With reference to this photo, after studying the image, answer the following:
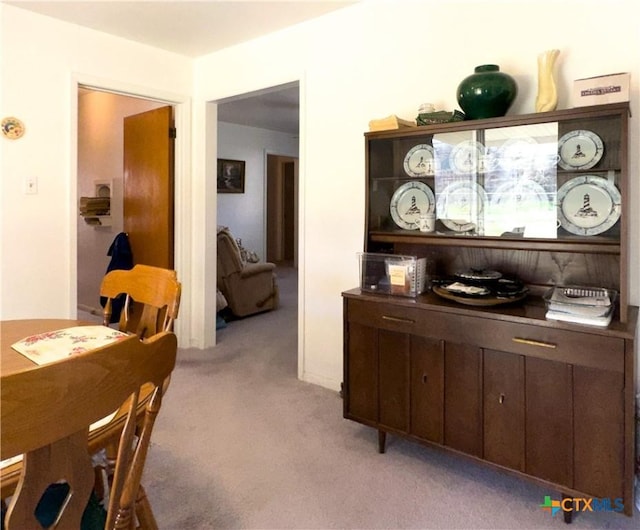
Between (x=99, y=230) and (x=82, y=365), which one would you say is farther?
(x=99, y=230)

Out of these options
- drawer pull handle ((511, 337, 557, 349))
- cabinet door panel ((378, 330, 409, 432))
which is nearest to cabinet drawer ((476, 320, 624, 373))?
drawer pull handle ((511, 337, 557, 349))

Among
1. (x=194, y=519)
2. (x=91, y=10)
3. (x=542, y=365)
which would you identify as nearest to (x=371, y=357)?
(x=542, y=365)

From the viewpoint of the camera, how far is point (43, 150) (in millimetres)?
3047

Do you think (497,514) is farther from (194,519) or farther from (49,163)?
(49,163)

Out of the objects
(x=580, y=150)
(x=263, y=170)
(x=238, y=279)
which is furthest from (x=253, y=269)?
(x=580, y=150)

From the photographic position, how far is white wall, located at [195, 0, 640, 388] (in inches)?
81.3

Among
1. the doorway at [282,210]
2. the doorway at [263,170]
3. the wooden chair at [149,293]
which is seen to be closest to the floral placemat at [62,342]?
the wooden chair at [149,293]

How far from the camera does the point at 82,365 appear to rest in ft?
2.36

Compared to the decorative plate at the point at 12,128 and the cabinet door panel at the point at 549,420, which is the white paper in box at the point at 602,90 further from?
the decorative plate at the point at 12,128

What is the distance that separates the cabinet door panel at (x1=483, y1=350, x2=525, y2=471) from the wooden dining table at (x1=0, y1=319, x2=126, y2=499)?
141cm

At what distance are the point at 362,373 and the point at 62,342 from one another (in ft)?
4.32

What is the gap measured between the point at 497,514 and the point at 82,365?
1729mm

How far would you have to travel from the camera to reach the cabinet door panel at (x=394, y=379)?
2.11 meters

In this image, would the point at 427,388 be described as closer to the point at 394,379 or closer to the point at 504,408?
the point at 394,379
